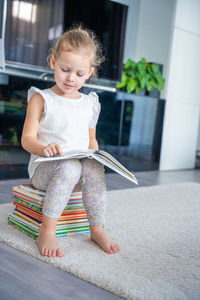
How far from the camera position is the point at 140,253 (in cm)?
121

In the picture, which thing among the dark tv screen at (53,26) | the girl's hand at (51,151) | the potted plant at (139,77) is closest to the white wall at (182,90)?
the potted plant at (139,77)

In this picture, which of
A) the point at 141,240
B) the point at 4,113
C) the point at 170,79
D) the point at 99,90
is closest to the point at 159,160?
the point at 170,79

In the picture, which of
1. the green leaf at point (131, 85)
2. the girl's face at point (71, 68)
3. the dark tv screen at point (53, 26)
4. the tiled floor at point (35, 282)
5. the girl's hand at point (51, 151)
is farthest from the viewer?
the green leaf at point (131, 85)

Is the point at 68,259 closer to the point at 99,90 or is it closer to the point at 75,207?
the point at 75,207

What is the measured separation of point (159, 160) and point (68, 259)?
2378 mm

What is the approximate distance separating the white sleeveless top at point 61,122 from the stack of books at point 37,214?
0.09 meters

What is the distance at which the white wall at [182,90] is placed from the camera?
10.9 feet

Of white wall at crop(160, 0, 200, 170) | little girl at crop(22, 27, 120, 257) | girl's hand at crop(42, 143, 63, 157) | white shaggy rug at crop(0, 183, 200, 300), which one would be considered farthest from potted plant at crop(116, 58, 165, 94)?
girl's hand at crop(42, 143, 63, 157)

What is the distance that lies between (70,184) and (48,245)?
0.64 feet

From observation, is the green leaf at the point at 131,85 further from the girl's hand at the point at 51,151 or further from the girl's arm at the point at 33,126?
the girl's hand at the point at 51,151

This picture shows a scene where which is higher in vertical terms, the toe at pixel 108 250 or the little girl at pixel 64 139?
the little girl at pixel 64 139

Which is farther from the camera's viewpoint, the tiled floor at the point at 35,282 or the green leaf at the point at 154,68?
the green leaf at the point at 154,68

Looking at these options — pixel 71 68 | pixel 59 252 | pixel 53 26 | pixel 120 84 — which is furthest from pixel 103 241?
pixel 120 84

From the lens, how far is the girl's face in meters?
1.21
